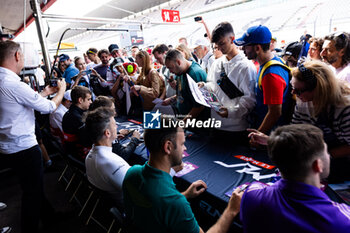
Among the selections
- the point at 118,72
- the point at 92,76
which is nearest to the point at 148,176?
the point at 118,72

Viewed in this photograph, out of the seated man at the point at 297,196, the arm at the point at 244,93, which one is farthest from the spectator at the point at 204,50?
the seated man at the point at 297,196

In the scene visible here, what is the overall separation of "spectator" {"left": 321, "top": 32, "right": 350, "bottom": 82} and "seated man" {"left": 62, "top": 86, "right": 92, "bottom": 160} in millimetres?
2359

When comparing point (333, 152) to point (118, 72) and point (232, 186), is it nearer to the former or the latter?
point (232, 186)

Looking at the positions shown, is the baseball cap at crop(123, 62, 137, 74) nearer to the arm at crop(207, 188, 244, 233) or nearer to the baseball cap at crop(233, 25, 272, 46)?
the baseball cap at crop(233, 25, 272, 46)

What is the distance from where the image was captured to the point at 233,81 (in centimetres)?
191

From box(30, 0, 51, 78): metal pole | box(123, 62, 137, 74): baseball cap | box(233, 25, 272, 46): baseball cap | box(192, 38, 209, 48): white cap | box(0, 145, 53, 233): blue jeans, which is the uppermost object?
box(30, 0, 51, 78): metal pole

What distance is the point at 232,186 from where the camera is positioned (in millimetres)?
1298

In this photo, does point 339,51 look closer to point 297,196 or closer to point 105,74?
point 297,196

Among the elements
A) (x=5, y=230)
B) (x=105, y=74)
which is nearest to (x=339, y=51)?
(x=105, y=74)

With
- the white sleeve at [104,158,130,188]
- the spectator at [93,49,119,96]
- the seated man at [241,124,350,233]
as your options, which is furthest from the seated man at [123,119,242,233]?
the spectator at [93,49,119,96]

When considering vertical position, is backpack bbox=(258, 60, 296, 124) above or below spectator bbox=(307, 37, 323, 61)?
below

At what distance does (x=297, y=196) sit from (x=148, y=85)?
258 centimetres

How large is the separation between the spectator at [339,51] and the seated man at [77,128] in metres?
2.36

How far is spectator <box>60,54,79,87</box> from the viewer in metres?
4.43
